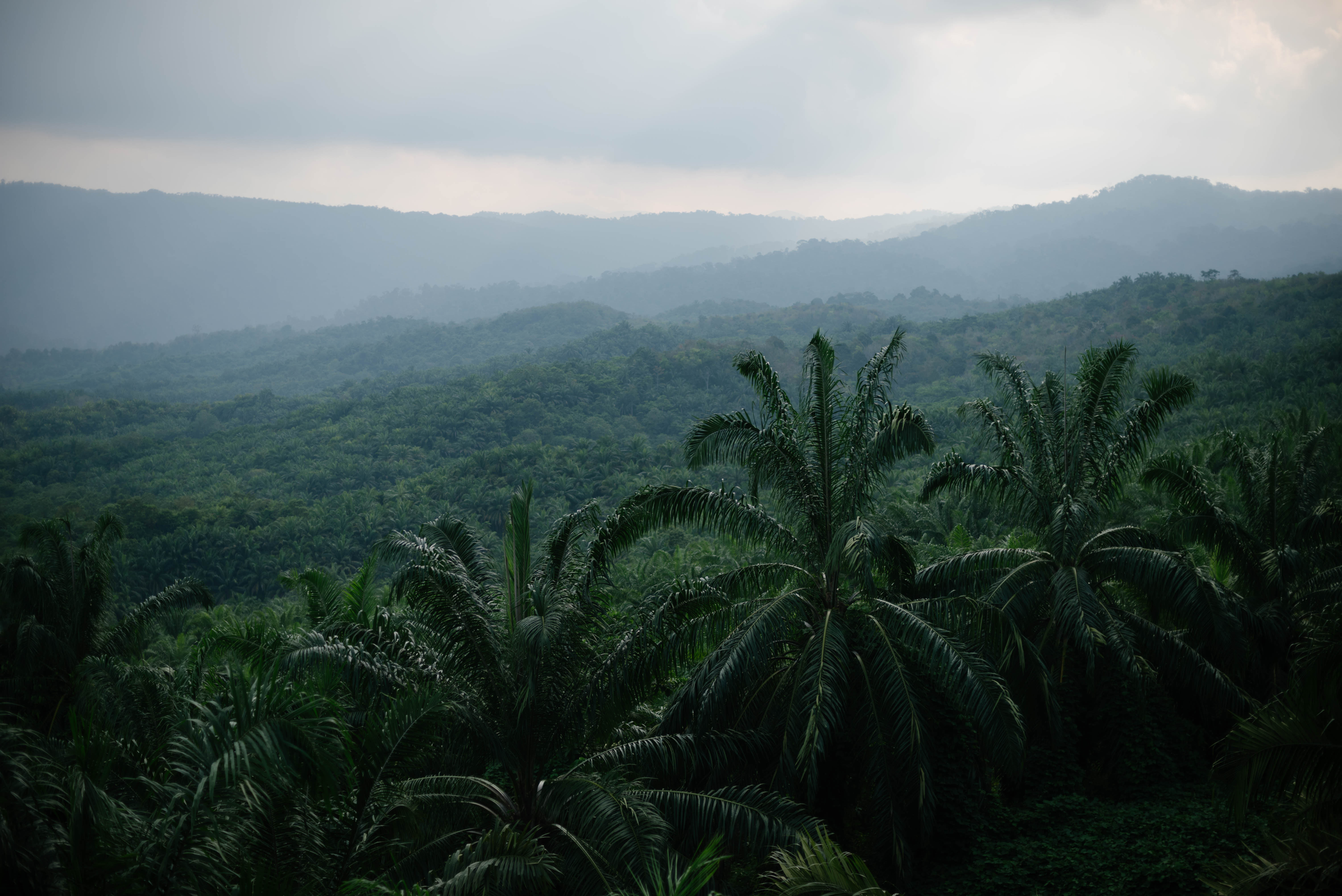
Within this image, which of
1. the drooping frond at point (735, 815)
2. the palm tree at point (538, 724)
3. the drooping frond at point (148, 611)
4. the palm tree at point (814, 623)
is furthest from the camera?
the drooping frond at point (148, 611)

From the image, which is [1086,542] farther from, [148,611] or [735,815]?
[148,611]

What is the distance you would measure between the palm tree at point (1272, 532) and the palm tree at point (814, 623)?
4784 mm

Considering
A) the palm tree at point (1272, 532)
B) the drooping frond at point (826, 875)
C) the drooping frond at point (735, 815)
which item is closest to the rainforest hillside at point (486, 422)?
the palm tree at point (1272, 532)

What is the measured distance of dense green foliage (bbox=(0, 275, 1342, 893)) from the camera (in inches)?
176

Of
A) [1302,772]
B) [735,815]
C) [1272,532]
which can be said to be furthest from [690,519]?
[1272,532]

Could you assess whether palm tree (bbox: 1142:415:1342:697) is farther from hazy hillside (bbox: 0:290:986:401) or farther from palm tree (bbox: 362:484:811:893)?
hazy hillside (bbox: 0:290:986:401)

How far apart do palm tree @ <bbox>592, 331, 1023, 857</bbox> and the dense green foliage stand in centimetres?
4

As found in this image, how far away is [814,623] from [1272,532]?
7690mm

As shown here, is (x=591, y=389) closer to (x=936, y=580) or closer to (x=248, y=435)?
(x=248, y=435)

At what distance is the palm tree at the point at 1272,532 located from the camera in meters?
10.2

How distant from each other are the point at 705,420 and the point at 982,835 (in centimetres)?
464

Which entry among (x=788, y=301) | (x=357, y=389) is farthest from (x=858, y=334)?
(x=788, y=301)

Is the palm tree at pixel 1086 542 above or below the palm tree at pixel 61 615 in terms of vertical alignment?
above

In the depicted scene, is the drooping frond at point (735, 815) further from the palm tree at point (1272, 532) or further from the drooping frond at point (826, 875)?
the palm tree at point (1272, 532)
